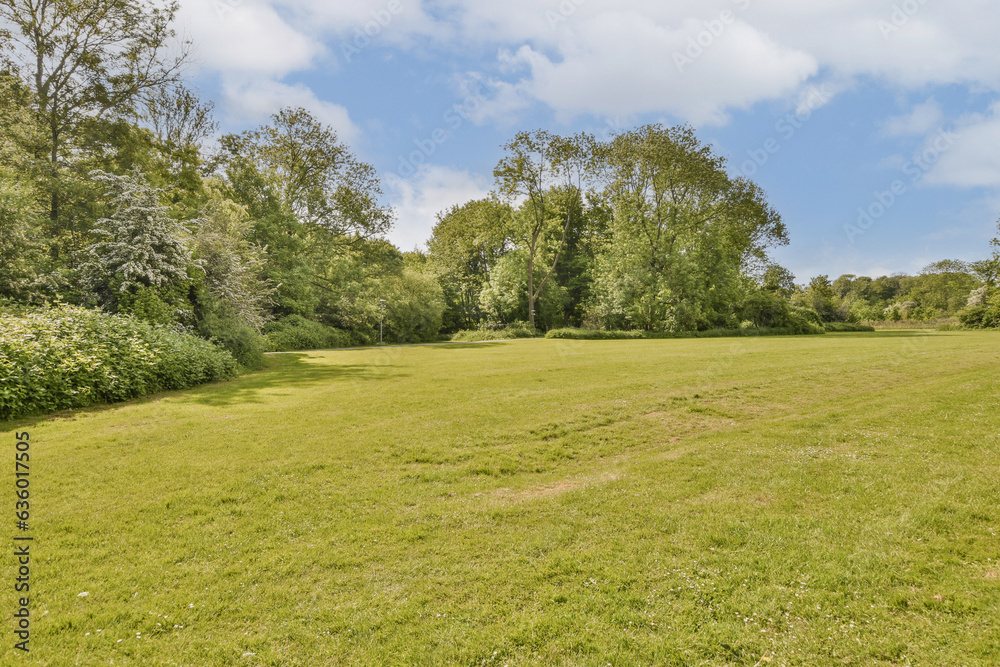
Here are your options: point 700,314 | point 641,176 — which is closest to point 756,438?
point 700,314

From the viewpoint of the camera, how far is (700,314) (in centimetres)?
3738

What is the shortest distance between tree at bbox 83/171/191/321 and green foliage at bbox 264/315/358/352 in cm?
1188

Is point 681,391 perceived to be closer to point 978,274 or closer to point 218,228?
point 978,274

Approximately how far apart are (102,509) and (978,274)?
28942mm

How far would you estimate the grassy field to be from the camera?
10.3 feet

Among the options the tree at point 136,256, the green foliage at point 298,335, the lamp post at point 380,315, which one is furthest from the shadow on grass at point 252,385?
the lamp post at point 380,315

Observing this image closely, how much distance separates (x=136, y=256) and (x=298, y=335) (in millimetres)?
15122

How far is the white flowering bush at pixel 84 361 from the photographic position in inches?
Answer: 343

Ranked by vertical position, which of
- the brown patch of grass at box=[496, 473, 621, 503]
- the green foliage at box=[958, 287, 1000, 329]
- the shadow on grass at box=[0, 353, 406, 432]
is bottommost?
the brown patch of grass at box=[496, 473, 621, 503]

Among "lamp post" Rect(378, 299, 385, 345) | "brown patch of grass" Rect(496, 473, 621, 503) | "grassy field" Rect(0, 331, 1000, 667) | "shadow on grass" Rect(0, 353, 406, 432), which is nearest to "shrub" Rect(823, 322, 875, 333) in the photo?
"grassy field" Rect(0, 331, 1000, 667)

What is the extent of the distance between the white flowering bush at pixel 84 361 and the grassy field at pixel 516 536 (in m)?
0.65

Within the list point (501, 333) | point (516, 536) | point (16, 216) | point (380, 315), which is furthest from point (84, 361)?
point (501, 333)

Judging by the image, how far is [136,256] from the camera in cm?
1440

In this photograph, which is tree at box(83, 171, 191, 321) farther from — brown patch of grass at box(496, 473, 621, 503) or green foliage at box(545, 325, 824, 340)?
green foliage at box(545, 325, 824, 340)
